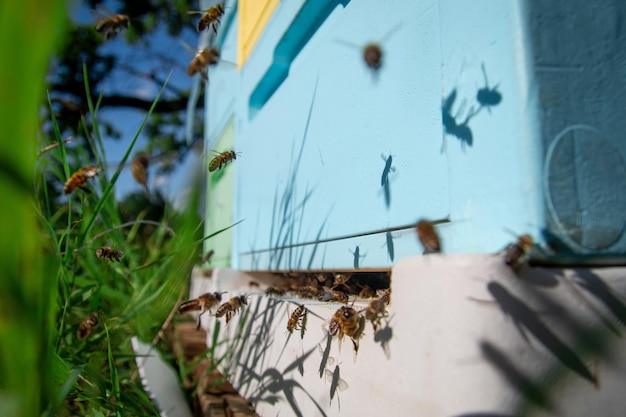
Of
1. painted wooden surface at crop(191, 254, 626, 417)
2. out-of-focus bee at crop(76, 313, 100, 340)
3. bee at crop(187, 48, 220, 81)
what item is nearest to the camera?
painted wooden surface at crop(191, 254, 626, 417)

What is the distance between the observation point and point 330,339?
41.5 inches

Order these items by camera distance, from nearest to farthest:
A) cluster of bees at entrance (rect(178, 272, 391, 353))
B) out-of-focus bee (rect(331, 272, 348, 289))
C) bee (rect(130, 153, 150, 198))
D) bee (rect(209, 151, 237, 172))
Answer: cluster of bees at entrance (rect(178, 272, 391, 353)) < out-of-focus bee (rect(331, 272, 348, 289)) < bee (rect(209, 151, 237, 172)) < bee (rect(130, 153, 150, 198))

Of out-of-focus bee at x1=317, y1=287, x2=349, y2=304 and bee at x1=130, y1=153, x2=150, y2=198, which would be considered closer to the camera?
out-of-focus bee at x1=317, y1=287, x2=349, y2=304

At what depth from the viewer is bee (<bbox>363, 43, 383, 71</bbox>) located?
3.50 ft

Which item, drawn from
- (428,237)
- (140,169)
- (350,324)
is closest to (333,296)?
(350,324)

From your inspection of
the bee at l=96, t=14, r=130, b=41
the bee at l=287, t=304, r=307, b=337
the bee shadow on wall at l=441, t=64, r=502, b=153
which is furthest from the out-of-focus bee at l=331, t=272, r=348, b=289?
the bee at l=96, t=14, r=130, b=41

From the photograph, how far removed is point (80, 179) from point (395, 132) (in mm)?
986

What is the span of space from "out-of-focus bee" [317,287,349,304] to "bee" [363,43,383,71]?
1.65 feet

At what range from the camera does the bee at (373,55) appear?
107cm

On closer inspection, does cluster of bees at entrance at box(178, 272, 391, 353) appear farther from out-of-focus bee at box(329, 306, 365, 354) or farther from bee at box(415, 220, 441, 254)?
bee at box(415, 220, 441, 254)

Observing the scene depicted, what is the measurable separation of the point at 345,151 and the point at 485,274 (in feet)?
2.05

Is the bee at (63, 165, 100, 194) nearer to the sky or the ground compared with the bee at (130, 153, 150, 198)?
nearer to the ground

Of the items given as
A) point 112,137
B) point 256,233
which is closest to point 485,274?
point 256,233

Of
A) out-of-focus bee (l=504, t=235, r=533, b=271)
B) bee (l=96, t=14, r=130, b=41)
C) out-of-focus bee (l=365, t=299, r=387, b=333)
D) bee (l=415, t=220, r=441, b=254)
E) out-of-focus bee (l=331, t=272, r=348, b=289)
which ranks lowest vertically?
out-of-focus bee (l=365, t=299, r=387, b=333)
